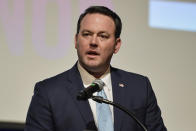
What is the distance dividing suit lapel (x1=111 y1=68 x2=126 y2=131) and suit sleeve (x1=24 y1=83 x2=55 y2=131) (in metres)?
0.35

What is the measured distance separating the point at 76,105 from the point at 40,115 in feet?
0.69

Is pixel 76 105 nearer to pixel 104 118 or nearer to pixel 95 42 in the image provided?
pixel 104 118

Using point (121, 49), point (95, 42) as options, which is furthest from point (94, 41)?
point (121, 49)

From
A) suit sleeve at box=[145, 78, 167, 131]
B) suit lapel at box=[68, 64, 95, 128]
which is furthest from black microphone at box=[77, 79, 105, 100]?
suit sleeve at box=[145, 78, 167, 131]

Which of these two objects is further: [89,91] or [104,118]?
[104,118]

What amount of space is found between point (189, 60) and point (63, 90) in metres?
1.41

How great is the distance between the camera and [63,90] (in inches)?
95.7

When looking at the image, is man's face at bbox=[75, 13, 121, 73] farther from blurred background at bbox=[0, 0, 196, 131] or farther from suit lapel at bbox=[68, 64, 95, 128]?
blurred background at bbox=[0, 0, 196, 131]

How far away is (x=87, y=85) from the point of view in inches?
99.0

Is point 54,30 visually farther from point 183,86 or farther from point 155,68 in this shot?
point 183,86

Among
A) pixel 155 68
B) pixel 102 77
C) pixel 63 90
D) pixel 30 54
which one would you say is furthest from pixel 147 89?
pixel 30 54

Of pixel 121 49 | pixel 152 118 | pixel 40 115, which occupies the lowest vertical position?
pixel 152 118

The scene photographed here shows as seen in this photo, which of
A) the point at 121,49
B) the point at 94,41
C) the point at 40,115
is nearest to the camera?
the point at 40,115

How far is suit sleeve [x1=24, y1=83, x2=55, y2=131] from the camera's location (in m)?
2.27
